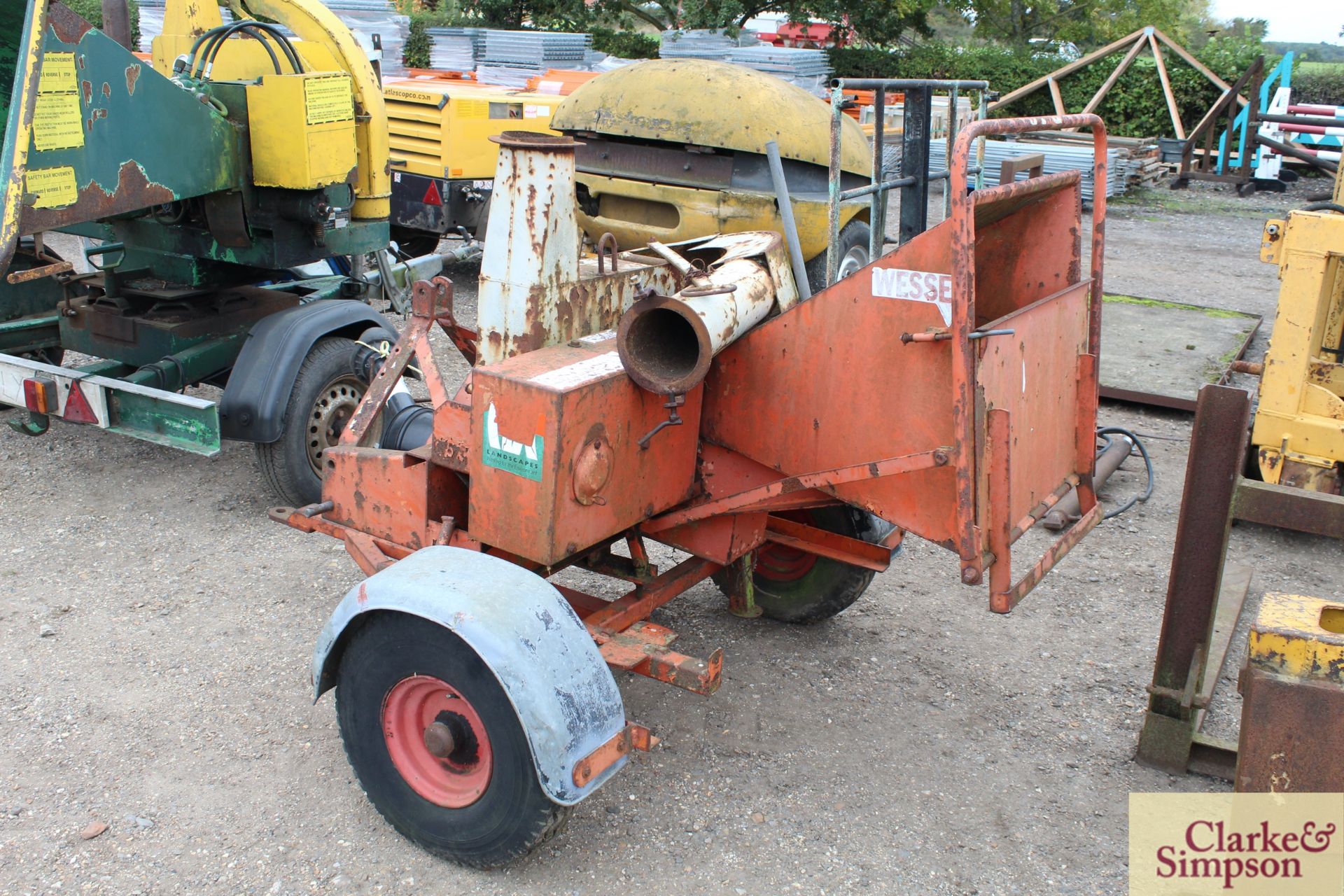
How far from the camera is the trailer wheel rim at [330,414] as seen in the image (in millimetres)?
5281

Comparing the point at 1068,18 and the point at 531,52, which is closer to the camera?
the point at 531,52

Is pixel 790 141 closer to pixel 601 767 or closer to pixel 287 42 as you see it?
pixel 287 42

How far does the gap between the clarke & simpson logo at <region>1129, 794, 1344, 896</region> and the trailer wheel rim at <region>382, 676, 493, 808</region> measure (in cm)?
184

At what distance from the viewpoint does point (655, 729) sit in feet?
12.5

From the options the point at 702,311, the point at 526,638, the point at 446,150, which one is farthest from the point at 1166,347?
the point at 526,638

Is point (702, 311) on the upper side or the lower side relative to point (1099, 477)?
upper

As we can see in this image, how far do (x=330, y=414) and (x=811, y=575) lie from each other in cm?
246

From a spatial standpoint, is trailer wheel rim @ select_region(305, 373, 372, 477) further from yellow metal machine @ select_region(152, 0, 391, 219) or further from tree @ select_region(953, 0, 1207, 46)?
tree @ select_region(953, 0, 1207, 46)

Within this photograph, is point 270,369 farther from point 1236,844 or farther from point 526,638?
point 1236,844

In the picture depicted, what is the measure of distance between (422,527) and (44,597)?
2023mm

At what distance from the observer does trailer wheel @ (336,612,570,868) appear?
9.47 feet

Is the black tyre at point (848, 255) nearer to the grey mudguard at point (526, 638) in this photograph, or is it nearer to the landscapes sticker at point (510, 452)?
the landscapes sticker at point (510, 452)

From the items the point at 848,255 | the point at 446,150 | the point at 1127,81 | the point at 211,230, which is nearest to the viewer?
the point at 211,230

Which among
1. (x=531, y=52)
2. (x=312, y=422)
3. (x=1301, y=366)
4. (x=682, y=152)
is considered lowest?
(x=312, y=422)
